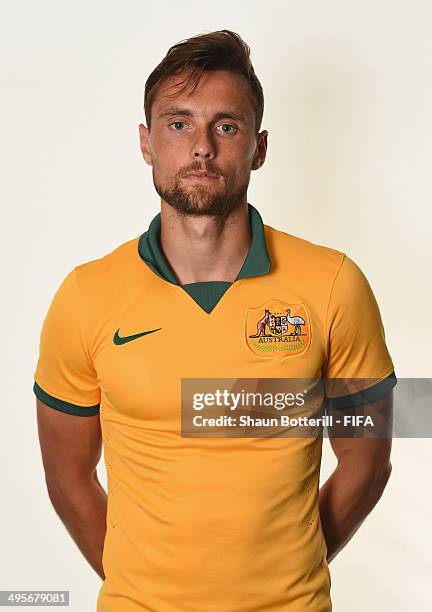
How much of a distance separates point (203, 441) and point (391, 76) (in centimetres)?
126

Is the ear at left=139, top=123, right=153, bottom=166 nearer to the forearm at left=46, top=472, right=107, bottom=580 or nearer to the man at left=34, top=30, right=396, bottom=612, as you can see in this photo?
the man at left=34, top=30, right=396, bottom=612

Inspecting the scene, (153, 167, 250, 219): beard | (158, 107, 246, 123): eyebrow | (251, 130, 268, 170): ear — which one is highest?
(158, 107, 246, 123): eyebrow

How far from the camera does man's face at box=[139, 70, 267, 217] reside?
68.4 inches

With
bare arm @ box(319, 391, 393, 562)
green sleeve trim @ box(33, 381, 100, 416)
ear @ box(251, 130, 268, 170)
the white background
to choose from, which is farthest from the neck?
the white background

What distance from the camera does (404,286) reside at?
263 cm

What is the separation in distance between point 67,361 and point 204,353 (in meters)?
0.27

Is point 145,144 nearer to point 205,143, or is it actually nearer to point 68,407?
point 205,143

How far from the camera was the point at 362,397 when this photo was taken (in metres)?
1.85

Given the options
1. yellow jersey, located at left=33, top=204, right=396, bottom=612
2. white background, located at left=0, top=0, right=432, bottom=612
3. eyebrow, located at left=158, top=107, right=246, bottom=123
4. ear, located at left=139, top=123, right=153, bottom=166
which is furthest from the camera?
white background, located at left=0, top=0, right=432, bottom=612

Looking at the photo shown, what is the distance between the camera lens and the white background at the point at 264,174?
99.8 inches

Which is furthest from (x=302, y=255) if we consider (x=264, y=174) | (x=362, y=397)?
(x=264, y=174)

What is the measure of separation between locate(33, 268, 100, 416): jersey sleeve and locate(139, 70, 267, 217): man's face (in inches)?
9.8

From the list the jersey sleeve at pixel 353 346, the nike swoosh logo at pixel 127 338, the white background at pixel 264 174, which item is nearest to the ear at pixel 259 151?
the jersey sleeve at pixel 353 346

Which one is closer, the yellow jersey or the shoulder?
the yellow jersey
